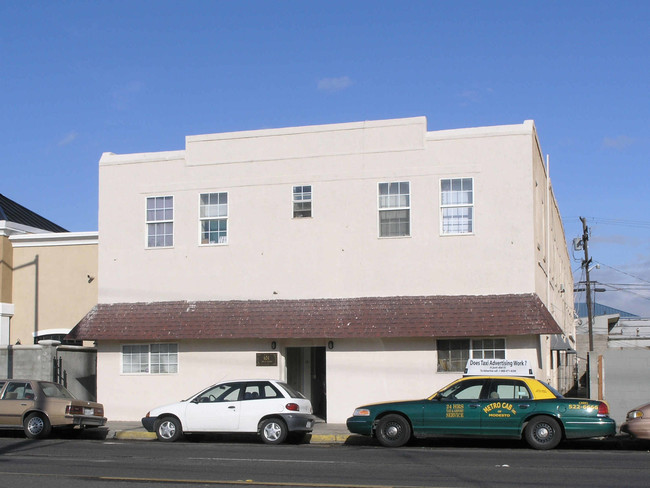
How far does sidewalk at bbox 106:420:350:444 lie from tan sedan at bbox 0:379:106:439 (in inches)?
41.8

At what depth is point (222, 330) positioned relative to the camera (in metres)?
22.2

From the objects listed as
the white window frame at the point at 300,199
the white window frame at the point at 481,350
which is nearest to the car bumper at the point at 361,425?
the white window frame at the point at 481,350

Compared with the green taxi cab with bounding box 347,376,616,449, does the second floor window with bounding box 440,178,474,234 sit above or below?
above

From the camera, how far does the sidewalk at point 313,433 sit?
19.1 meters

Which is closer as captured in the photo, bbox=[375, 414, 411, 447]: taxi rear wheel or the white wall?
bbox=[375, 414, 411, 447]: taxi rear wheel

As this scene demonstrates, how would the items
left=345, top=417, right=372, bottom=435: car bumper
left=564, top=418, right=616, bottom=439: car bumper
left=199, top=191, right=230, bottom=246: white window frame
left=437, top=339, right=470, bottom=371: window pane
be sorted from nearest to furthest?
left=564, top=418, right=616, bottom=439: car bumper
left=345, top=417, right=372, bottom=435: car bumper
left=437, top=339, right=470, bottom=371: window pane
left=199, top=191, right=230, bottom=246: white window frame

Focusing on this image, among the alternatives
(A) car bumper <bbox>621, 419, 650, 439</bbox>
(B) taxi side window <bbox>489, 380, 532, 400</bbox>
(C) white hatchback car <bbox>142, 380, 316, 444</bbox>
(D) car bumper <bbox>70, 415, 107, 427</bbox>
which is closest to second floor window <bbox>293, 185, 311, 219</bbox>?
(C) white hatchback car <bbox>142, 380, 316, 444</bbox>

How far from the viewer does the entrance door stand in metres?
23.9

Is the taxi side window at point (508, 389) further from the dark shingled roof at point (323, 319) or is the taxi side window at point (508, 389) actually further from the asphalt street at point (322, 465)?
the dark shingled roof at point (323, 319)

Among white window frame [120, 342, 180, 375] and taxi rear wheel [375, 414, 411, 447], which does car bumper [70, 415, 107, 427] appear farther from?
taxi rear wheel [375, 414, 411, 447]

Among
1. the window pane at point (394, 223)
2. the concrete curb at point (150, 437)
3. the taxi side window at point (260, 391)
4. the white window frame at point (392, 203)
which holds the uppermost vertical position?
the white window frame at point (392, 203)

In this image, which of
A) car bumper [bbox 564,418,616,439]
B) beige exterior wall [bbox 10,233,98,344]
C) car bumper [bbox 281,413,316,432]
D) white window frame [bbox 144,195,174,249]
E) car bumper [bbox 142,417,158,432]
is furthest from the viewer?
beige exterior wall [bbox 10,233,98,344]

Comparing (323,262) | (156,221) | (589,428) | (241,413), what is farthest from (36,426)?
(589,428)

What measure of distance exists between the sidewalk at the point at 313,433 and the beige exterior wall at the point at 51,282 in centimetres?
577
